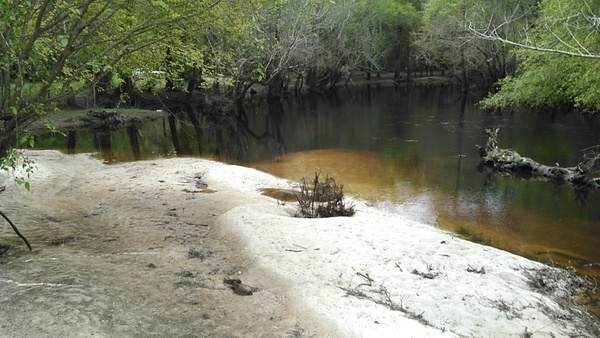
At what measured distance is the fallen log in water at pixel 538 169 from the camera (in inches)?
614

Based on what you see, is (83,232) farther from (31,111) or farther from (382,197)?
(382,197)

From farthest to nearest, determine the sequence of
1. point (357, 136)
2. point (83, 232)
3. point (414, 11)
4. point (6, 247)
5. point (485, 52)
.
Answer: point (414, 11)
point (485, 52)
point (357, 136)
point (83, 232)
point (6, 247)

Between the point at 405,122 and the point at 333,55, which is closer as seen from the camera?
the point at 405,122

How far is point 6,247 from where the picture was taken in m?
7.87

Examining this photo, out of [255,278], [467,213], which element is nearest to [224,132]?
[467,213]

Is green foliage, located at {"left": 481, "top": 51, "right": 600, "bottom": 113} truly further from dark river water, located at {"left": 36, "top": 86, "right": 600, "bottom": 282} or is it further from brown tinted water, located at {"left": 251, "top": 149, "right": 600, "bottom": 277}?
brown tinted water, located at {"left": 251, "top": 149, "right": 600, "bottom": 277}

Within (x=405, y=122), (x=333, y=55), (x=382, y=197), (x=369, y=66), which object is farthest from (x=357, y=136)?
(x=369, y=66)

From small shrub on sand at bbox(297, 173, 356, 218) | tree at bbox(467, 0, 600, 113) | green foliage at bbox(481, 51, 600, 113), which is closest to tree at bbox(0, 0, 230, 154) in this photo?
small shrub on sand at bbox(297, 173, 356, 218)

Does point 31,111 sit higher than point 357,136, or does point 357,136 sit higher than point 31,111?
point 31,111

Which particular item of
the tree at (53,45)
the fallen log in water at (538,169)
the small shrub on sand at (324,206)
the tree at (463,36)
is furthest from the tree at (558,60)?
the tree at (463,36)

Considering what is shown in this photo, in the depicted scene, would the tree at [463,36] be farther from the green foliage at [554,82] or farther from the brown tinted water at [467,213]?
the brown tinted water at [467,213]

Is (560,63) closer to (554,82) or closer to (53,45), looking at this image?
(554,82)

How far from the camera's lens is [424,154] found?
816 inches

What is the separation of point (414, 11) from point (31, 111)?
5961 cm
